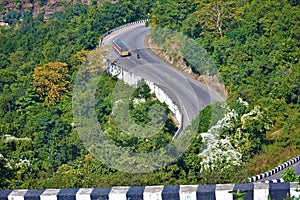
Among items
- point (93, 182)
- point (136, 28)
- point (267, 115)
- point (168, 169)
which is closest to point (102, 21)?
point (136, 28)

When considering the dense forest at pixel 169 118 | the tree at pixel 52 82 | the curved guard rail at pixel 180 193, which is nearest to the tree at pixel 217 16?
the dense forest at pixel 169 118

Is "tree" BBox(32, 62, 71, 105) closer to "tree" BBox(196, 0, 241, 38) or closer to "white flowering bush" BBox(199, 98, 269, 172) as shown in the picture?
"tree" BBox(196, 0, 241, 38)

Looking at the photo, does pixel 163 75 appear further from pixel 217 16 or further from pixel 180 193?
pixel 180 193

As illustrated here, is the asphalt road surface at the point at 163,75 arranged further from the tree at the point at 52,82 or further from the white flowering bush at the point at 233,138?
the white flowering bush at the point at 233,138

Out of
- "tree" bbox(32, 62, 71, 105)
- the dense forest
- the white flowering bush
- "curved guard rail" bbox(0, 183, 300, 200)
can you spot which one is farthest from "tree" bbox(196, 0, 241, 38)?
"curved guard rail" bbox(0, 183, 300, 200)

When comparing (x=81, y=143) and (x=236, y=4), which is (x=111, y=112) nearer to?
(x=81, y=143)

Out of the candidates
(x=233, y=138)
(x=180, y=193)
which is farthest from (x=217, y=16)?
(x=180, y=193)
